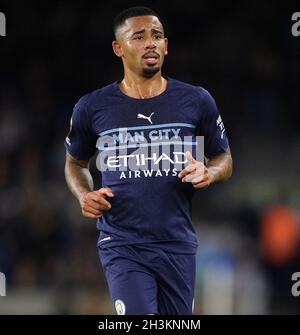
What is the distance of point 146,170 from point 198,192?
6.80 m

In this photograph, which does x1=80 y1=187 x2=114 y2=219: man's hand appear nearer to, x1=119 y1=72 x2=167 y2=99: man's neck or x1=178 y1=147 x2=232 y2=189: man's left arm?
x1=178 y1=147 x2=232 y2=189: man's left arm

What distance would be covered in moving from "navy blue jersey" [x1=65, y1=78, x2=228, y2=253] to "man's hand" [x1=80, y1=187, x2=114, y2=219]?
0.20m

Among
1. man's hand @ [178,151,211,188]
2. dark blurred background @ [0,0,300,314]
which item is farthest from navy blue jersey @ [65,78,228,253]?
dark blurred background @ [0,0,300,314]

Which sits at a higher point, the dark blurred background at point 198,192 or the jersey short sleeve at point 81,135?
the dark blurred background at point 198,192

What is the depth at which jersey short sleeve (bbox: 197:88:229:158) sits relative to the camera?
581cm

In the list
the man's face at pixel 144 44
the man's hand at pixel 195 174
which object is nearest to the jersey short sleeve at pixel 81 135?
the man's face at pixel 144 44

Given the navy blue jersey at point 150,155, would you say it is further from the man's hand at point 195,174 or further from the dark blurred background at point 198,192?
the dark blurred background at point 198,192

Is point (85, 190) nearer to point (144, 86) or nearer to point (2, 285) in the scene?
point (144, 86)

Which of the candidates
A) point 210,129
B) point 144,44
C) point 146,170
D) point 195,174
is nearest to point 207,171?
point 195,174

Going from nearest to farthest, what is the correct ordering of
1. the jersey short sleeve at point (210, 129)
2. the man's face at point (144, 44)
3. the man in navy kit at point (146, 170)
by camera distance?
1. the man in navy kit at point (146, 170)
2. the man's face at point (144, 44)
3. the jersey short sleeve at point (210, 129)

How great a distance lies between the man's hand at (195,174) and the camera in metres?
5.24

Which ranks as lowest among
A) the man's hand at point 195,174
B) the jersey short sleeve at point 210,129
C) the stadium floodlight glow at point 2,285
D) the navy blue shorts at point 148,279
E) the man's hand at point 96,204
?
the navy blue shorts at point 148,279

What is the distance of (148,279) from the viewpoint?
5.51 meters

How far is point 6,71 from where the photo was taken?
14.3m
